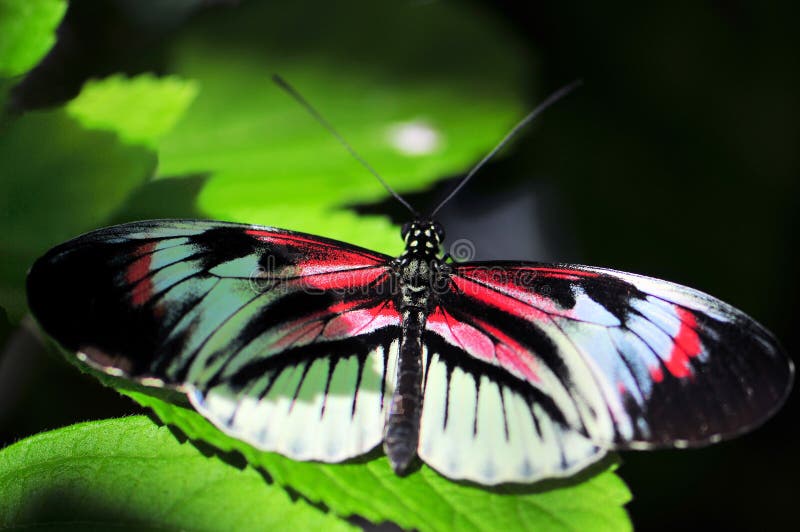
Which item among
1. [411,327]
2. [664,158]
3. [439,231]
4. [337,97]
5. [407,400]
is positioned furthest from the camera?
[664,158]

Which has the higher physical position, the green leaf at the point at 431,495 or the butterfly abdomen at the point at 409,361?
the butterfly abdomen at the point at 409,361

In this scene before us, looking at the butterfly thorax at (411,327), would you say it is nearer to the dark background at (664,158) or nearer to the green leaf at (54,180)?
the green leaf at (54,180)

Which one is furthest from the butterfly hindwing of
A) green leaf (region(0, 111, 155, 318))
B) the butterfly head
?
green leaf (region(0, 111, 155, 318))

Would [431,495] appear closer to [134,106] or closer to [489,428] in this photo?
[489,428]

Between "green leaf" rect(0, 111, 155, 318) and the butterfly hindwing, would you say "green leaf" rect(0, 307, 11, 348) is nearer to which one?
"green leaf" rect(0, 111, 155, 318)

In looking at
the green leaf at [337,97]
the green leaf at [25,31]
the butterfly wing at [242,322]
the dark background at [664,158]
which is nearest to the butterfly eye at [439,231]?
the butterfly wing at [242,322]

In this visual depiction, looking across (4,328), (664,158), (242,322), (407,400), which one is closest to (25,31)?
(4,328)
